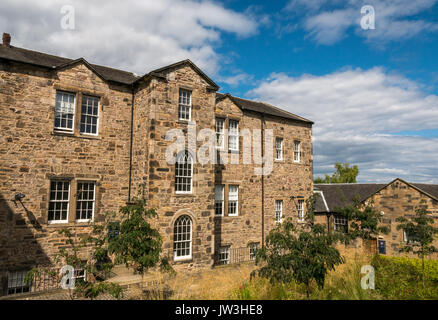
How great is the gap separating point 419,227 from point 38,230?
60.9 feet

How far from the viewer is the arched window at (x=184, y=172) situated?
47.2 feet

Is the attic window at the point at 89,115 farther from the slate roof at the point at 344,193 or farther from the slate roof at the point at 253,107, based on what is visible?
the slate roof at the point at 344,193

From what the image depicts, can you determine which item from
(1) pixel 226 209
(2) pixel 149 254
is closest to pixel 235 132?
(1) pixel 226 209

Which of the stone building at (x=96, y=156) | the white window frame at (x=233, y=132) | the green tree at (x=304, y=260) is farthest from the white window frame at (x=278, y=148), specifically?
the green tree at (x=304, y=260)

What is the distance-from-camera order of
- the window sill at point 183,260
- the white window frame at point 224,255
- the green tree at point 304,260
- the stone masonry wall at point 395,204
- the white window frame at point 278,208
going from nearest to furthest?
the green tree at point 304,260
the window sill at point 183,260
the white window frame at point 224,255
the white window frame at point 278,208
the stone masonry wall at point 395,204

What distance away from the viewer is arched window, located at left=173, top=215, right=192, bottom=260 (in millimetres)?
14000

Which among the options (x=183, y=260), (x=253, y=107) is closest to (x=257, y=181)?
(x=253, y=107)

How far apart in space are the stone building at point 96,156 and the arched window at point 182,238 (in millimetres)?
49

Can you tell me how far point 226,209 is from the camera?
1762cm

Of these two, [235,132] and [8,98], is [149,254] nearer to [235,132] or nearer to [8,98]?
[8,98]

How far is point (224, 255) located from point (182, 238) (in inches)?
173

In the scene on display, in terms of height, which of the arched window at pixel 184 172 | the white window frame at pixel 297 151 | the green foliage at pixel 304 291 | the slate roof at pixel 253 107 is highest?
the slate roof at pixel 253 107

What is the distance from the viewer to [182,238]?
1420cm

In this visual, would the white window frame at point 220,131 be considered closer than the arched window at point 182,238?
No
